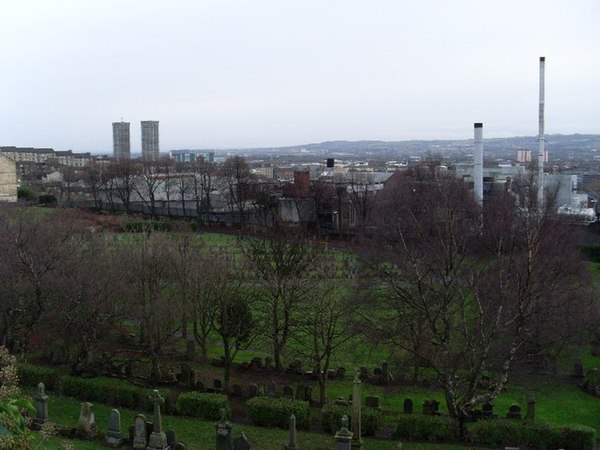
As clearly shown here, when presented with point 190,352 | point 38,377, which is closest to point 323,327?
point 190,352

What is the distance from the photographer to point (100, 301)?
19500 millimetres

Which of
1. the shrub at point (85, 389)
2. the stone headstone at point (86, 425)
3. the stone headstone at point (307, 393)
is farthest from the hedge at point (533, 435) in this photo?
the shrub at point (85, 389)

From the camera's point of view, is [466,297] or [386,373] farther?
[466,297]

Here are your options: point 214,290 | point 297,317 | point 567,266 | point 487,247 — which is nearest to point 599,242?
point 487,247

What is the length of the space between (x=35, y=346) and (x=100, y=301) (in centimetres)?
486

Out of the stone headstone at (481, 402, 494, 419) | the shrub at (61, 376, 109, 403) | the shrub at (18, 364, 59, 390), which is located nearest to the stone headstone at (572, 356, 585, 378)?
the stone headstone at (481, 402, 494, 419)

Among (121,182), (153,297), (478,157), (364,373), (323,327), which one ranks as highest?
(478,157)

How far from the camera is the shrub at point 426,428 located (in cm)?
1586

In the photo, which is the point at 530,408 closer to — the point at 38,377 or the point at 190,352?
the point at 190,352

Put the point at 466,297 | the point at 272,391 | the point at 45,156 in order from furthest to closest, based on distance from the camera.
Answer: the point at 45,156 → the point at 466,297 → the point at 272,391

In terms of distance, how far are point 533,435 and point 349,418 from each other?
429cm

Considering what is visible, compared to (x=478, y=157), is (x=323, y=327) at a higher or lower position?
lower

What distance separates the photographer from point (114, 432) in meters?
15.7

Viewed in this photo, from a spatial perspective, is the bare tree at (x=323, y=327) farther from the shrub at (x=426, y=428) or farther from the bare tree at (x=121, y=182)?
the bare tree at (x=121, y=182)
